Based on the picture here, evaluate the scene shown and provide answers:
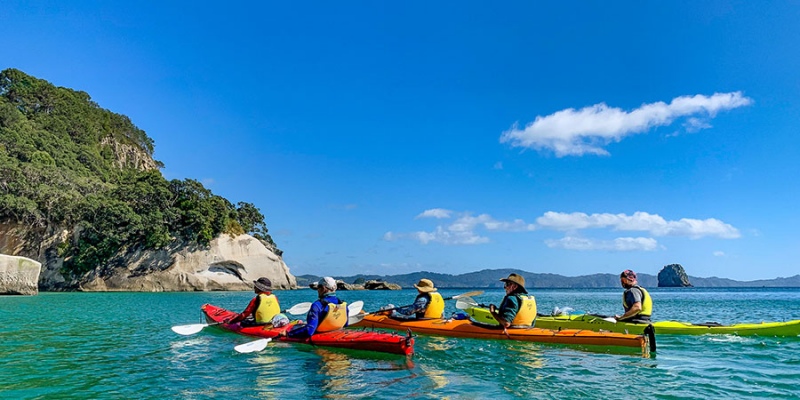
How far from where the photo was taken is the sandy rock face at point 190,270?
52.6 metres

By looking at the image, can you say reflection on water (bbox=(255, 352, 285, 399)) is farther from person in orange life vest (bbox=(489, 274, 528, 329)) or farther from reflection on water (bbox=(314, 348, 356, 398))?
person in orange life vest (bbox=(489, 274, 528, 329))

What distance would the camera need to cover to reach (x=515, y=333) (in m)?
12.2

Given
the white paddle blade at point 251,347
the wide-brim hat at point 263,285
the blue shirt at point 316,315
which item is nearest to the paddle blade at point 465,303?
the blue shirt at point 316,315

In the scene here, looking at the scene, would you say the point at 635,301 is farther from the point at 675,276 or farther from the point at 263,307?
the point at 675,276

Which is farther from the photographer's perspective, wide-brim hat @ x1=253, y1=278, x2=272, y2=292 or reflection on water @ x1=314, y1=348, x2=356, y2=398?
wide-brim hat @ x1=253, y1=278, x2=272, y2=292

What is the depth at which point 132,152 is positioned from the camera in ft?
278

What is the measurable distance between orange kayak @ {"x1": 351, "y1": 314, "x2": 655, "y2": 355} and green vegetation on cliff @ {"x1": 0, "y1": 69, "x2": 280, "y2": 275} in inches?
1747

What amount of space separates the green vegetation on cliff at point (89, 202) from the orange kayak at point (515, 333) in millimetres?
44371

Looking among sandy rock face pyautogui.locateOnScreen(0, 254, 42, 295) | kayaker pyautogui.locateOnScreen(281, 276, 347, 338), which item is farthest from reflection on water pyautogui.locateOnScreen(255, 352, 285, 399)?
sandy rock face pyautogui.locateOnScreen(0, 254, 42, 295)

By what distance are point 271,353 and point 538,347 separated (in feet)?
20.8

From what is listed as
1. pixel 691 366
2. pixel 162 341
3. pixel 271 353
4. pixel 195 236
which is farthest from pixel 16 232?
pixel 691 366

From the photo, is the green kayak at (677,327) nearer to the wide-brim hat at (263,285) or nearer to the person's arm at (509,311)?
the person's arm at (509,311)

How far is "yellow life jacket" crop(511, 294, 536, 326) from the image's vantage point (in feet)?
39.6

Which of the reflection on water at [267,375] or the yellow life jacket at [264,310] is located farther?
the yellow life jacket at [264,310]
